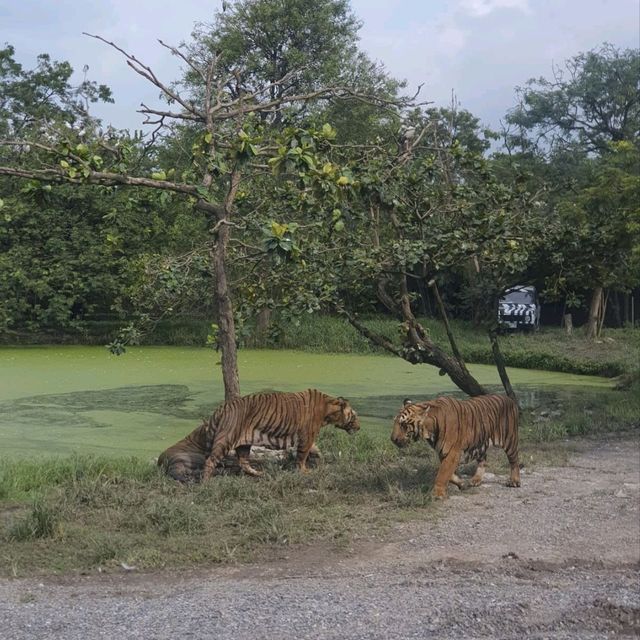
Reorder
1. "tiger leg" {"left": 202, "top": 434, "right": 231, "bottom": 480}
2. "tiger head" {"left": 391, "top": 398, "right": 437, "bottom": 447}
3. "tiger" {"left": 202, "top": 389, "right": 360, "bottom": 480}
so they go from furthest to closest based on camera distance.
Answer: "tiger" {"left": 202, "top": 389, "right": 360, "bottom": 480} < "tiger leg" {"left": 202, "top": 434, "right": 231, "bottom": 480} < "tiger head" {"left": 391, "top": 398, "right": 437, "bottom": 447}

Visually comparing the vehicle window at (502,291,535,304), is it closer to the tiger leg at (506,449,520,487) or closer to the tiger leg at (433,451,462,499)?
the tiger leg at (506,449,520,487)

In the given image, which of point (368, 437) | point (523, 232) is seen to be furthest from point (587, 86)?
point (368, 437)

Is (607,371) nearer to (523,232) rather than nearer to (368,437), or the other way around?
(523,232)

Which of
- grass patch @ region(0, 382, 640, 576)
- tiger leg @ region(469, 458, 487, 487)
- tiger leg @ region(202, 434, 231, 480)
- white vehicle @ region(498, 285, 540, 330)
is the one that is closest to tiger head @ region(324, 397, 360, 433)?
grass patch @ region(0, 382, 640, 576)

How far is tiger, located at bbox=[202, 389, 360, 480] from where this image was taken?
8.42m

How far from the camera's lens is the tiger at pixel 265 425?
842 cm

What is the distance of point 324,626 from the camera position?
14.6ft

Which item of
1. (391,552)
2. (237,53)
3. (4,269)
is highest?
(237,53)

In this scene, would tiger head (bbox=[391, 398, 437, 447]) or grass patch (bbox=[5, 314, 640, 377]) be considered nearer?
tiger head (bbox=[391, 398, 437, 447])

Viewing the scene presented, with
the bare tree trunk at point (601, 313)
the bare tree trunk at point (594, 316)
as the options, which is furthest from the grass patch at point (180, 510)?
the bare tree trunk at point (601, 313)

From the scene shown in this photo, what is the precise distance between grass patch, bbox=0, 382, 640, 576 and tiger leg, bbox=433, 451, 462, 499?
16cm

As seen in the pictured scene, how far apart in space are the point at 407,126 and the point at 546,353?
34.0 ft

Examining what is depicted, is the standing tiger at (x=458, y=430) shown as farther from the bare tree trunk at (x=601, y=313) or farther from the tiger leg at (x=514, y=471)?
the bare tree trunk at (x=601, y=313)

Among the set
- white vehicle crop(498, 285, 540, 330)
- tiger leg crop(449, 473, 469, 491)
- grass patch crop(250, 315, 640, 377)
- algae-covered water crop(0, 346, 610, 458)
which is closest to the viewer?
tiger leg crop(449, 473, 469, 491)
